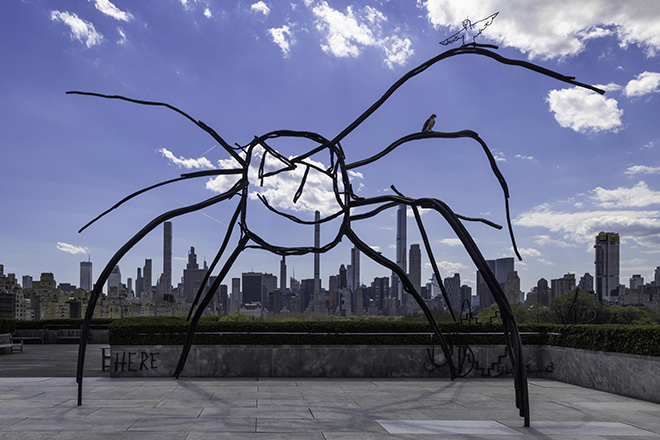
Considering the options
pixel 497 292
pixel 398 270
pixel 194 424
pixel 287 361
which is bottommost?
pixel 194 424

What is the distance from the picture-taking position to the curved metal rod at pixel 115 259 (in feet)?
35.8

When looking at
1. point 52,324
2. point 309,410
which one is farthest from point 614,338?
point 52,324

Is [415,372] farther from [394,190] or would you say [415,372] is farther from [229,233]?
[229,233]

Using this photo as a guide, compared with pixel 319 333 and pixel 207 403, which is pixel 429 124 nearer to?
pixel 319 333

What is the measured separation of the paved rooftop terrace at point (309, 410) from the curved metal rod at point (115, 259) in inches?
34.0

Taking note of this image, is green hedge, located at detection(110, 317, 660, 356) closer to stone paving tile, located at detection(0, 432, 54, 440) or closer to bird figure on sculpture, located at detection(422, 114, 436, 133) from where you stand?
bird figure on sculpture, located at detection(422, 114, 436, 133)

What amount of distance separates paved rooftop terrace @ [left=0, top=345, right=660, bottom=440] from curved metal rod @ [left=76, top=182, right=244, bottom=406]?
86 centimetres

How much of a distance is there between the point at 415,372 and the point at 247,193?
6440mm

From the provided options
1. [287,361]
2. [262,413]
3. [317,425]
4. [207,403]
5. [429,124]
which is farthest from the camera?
[287,361]

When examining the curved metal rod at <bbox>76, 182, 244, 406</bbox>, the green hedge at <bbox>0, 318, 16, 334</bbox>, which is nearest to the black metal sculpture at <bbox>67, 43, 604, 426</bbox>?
the curved metal rod at <bbox>76, 182, 244, 406</bbox>

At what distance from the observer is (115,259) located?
432 inches

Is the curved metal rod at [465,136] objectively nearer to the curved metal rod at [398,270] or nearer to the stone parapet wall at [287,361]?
the curved metal rod at [398,270]

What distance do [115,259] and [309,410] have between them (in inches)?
174

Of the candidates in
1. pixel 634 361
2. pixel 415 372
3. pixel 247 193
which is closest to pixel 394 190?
pixel 247 193
